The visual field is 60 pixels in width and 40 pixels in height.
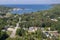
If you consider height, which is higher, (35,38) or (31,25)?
(35,38)

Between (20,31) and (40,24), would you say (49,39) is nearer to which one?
(20,31)

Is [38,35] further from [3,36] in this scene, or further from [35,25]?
[35,25]

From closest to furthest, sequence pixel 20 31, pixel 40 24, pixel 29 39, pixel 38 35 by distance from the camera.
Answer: pixel 29 39
pixel 38 35
pixel 20 31
pixel 40 24

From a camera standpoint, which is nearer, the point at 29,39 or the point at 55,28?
the point at 29,39

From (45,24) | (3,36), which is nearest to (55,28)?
(45,24)

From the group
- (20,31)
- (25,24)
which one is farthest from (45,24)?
(20,31)

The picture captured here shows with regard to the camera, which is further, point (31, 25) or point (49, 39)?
point (31, 25)

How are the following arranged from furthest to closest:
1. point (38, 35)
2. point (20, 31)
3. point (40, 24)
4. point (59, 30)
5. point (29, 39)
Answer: point (40, 24), point (59, 30), point (20, 31), point (38, 35), point (29, 39)

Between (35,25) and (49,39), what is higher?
(49,39)

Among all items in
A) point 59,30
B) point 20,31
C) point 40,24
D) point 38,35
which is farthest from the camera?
point 40,24
